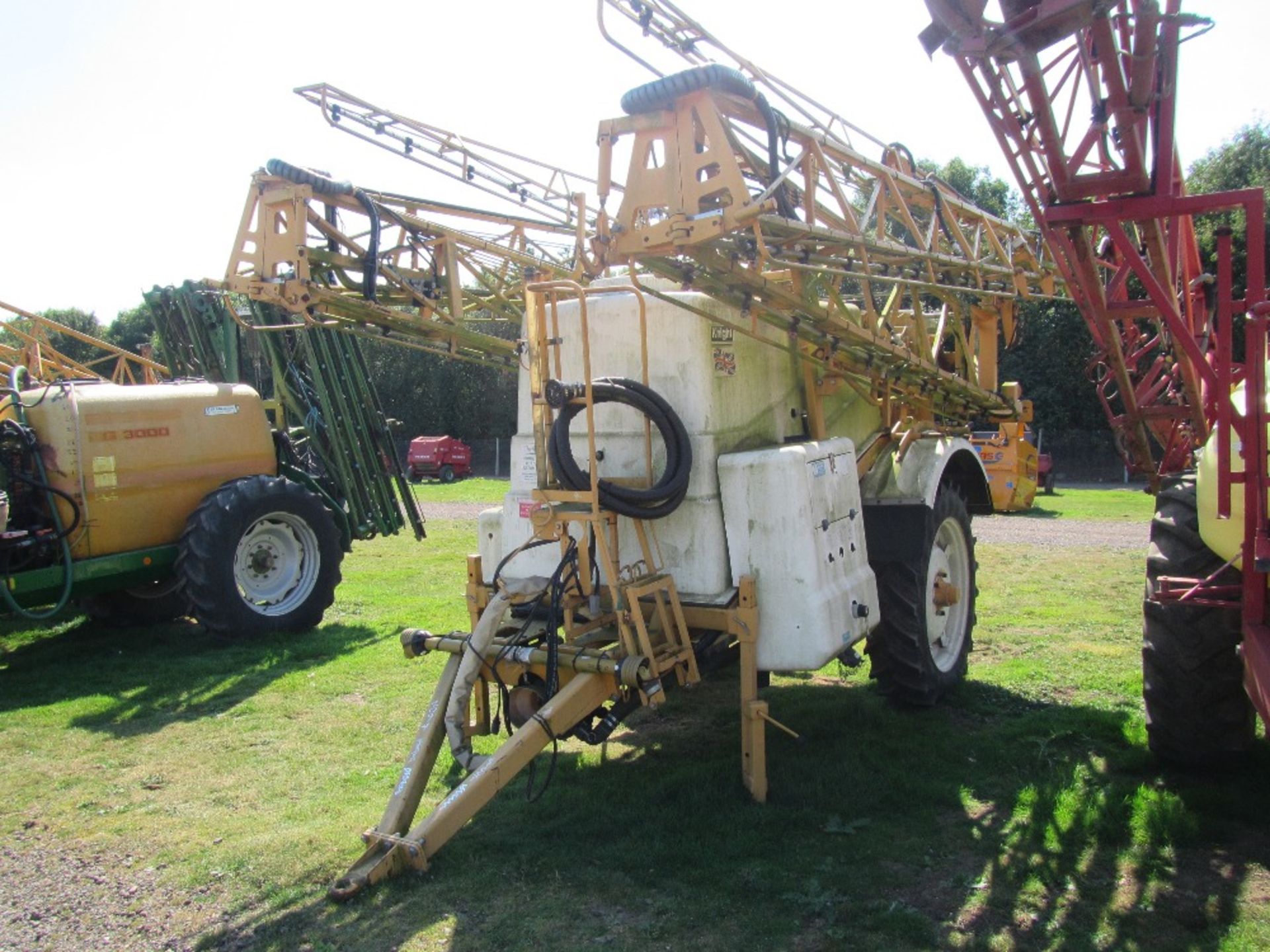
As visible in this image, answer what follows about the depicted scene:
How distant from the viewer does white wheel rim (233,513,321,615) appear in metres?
8.54

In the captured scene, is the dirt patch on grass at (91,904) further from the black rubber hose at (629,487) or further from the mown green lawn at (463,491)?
the mown green lawn at (463,491)

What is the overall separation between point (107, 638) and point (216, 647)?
1193 millimetres

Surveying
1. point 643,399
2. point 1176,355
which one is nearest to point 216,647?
point 643,399

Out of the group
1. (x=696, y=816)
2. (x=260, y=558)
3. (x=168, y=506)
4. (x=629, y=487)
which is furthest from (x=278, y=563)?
(x=696, y=816)

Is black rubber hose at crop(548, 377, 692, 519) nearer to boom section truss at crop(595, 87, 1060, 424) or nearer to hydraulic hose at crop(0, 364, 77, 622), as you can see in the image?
boom section truss at crop(595, 87, 1060, 424)

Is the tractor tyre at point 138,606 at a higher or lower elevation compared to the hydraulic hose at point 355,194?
lower

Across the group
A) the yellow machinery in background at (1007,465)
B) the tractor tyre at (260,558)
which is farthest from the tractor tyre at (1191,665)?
the yellow machinery in background at (1007,465)

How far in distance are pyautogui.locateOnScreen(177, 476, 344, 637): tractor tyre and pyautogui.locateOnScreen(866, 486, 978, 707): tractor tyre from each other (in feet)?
16.4

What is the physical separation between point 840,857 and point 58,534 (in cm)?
612

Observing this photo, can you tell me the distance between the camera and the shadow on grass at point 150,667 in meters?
6.69

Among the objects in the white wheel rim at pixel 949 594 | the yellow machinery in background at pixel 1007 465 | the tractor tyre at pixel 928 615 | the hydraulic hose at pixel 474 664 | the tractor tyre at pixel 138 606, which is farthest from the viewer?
the yellow machinery in background at pixel 1007 465

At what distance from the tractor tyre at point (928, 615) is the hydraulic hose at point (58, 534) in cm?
566

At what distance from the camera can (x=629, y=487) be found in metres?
4.74

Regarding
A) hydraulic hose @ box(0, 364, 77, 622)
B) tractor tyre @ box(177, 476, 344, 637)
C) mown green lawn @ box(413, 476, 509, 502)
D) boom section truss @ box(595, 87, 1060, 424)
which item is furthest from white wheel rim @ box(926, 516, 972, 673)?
mown green lawn @ box(413, 476, 509, 502)
